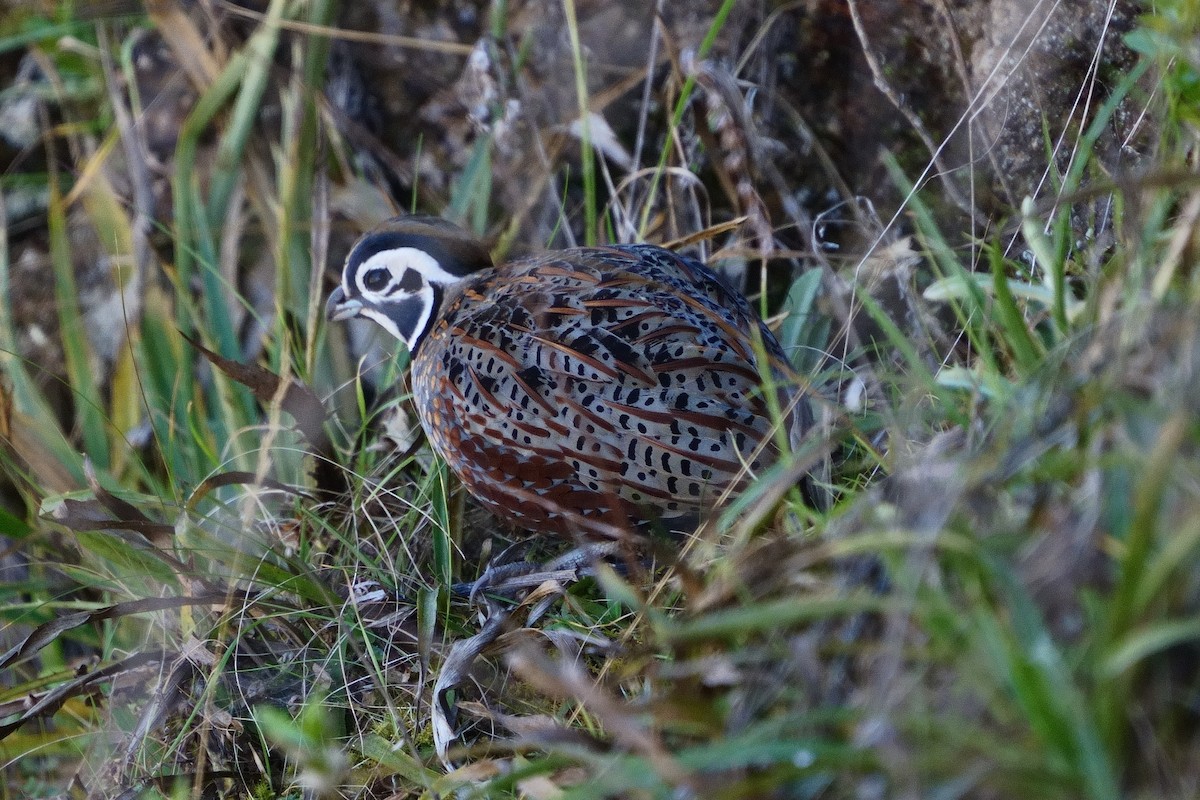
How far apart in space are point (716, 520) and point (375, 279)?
1455mm

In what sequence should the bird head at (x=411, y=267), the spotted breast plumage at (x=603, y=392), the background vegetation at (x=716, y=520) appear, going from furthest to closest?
1. the bird head at (x=411, y=267)
2. the spotted breast plumage at (x=603, y=392)
3. the background vegetation at (x=716, y=520)

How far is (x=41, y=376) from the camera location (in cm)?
434

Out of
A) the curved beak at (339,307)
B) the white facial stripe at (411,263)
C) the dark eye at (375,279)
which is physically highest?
the white facial stripe at (411,263)

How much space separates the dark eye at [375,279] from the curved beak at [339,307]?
107 millimetres

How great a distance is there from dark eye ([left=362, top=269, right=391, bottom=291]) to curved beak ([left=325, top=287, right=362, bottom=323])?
11 cm

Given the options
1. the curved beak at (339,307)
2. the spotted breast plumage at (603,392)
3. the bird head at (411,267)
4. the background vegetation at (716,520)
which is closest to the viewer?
the background vegetation at (716,520)

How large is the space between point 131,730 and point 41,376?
2224 mm

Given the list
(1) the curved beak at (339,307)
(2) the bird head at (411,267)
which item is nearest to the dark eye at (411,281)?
(2) the bird head at (411,267)

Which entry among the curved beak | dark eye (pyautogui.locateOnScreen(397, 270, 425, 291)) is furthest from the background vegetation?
dark eye (pyautogui.locateOnScreen(397, 270, 425, 291))

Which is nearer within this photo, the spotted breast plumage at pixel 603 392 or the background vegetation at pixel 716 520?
the background vegetation at pixel 716 520

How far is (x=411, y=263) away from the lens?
3045mm

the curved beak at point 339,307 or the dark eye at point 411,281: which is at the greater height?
the dark eye at point 411,281

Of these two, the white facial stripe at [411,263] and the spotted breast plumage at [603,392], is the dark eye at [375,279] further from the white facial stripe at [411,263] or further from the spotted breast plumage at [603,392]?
the spotted breast plumage at [603,392]

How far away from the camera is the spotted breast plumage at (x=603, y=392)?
2.35 metres
